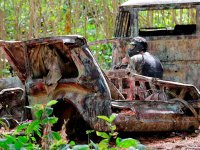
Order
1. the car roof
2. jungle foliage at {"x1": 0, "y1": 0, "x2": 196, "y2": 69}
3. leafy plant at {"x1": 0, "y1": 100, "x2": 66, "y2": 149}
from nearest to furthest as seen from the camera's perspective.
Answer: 1. leafy plant at {"x1": 0, "y1": 100, "x2": 66, "y2": 149}
2. the car roof
3. jungle foliage at {"x1": 0, "y1": 0, "x2": 196, "y2": 69}

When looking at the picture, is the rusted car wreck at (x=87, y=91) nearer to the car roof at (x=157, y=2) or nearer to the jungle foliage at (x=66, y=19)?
the car roof at (x=157, y=2)

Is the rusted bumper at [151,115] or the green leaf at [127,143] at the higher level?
the green leaf at [127,143]

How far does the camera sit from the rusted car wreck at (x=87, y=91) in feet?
30.7

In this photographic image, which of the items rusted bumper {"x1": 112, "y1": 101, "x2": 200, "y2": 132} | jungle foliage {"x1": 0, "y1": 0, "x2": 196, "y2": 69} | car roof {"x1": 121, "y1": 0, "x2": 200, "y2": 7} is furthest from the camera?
jungle foliage {"x1": 0, "y1": 0, "x2": 196, "y2": 69}

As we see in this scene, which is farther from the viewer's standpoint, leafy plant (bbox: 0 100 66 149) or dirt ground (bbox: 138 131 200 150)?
dirt ground (bbox: 138 131 200 150)

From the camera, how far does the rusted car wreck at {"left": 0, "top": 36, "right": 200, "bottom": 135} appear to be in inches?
368

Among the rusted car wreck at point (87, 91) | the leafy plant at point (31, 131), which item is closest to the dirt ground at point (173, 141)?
the rusted car wreck at point (87, 91)

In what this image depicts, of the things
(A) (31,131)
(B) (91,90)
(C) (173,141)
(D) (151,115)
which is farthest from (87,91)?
(A) (31,131)

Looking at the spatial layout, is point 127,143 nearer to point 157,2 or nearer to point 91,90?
point 91,90

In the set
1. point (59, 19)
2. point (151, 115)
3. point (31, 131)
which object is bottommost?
point (151, 115)

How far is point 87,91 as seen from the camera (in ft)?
30.9

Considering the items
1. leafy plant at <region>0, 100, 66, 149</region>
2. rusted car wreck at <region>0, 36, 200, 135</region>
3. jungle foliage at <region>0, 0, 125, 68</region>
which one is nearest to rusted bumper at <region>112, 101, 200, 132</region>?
rusted car wreck at <region>0, 36, 200, 135</region>

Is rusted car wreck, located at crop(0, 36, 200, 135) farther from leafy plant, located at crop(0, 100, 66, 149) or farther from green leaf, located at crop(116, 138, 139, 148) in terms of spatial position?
green leaf, located at crop(116, 138, 139, 148)

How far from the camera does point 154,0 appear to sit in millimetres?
13117
